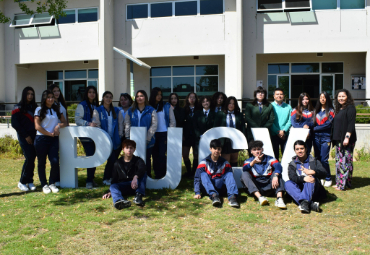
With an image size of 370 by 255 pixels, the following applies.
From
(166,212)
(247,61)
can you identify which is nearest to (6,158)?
(166,212)

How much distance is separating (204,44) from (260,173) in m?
9.35

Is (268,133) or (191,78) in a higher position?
(191,78)

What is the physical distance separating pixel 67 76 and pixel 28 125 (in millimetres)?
11597

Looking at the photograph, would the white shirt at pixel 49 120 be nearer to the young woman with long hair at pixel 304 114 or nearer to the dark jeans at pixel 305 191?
the dark jeans at pixel 305 191

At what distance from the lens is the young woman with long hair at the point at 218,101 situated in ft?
20.7

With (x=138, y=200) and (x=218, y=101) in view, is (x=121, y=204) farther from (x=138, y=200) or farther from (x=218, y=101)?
(x=218, y=101)

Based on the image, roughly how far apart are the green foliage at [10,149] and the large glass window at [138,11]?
7361 mm

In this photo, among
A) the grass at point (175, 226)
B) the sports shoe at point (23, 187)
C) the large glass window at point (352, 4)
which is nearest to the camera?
the grass at point (175, 226)

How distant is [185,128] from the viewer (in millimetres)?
6770

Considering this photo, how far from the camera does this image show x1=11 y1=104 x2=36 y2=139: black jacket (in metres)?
5.68

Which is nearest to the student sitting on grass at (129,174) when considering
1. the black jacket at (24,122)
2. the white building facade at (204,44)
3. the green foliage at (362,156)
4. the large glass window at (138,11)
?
the black jacket at (24,122)

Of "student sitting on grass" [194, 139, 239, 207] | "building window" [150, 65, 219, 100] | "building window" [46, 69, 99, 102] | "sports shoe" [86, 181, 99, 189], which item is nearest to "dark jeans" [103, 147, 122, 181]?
"sports shoe" [86, 181, 99, 189]

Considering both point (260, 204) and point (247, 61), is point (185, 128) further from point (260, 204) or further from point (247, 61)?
point (247, 61)

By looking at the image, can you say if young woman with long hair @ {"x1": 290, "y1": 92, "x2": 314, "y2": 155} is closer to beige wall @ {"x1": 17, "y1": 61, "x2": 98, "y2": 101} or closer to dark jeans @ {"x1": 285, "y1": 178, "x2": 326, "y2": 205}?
dark jeans @ {"x1": 285, "y1": 178, "x2": 326, "y2": 205}
